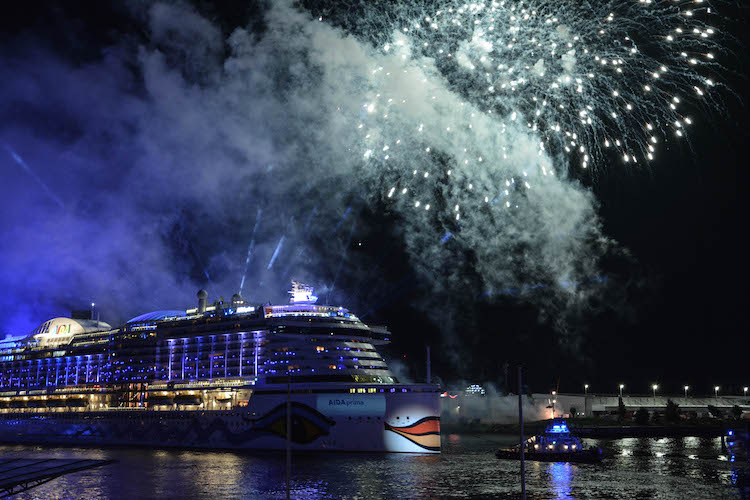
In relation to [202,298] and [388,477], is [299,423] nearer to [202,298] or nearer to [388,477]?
[388,477]

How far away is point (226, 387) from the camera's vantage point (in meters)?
72.4

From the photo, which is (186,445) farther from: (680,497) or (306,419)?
(680,497)

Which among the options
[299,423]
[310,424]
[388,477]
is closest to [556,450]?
[310,424]

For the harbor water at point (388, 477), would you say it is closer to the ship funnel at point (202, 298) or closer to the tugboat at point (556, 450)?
the tugboat at point (556, 450)

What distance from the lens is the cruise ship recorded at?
64.2m

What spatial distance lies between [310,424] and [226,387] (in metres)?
12.3

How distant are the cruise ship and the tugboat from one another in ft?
26.2

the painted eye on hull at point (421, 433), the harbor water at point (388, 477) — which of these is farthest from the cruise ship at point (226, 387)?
the harbor water at point (388, 477)

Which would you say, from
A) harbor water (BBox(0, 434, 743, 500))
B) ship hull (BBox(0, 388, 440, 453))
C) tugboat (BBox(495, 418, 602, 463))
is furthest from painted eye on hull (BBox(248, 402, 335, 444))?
tugboat (BBox(495, 418, 602, 463))

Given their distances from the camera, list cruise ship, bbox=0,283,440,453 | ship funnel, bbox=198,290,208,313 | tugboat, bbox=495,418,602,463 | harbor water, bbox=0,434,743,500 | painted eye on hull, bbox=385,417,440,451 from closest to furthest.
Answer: harbor water, bbox=0,434,743,500, tugboat, bbox=495,418,602,463, painted eye on hull, bbox=385,417,440,451, cruise ship, bbox=0,283,440,453, ship funnel, bbox=198,290,208,313

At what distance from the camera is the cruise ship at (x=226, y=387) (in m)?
64.2

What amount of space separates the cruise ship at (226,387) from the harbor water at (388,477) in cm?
326

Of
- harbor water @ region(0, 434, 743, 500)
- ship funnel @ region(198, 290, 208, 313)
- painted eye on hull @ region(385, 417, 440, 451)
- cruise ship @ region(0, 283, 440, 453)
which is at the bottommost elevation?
harbor water @ region(0, 434, 743, 500)

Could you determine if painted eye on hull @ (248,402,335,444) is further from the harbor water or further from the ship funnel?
the ship funnel
